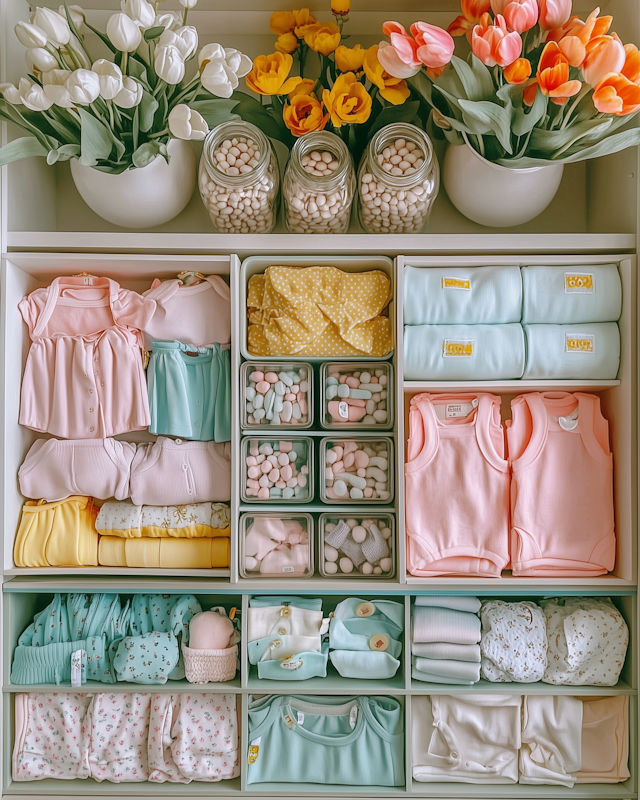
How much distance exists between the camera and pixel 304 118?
5.56ft

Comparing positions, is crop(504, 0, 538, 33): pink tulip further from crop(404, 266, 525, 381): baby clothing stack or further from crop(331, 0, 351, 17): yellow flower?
crop(404, 266, 525, 381): baby clothing stack

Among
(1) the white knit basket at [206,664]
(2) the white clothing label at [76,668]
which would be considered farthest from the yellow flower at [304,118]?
(2) the white clothing label at [76,668]

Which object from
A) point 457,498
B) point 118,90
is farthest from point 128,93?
point 457,498

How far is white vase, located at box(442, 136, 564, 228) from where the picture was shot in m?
1.66

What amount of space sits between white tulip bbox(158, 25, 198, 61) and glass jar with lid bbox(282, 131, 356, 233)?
0.34 m

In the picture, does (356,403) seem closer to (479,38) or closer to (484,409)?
(484,409)

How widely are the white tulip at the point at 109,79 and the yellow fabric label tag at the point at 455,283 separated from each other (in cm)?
92

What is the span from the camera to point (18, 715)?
1.73 meters

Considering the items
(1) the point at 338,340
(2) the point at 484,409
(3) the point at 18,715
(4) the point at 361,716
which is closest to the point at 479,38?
(1) the point at 338,340

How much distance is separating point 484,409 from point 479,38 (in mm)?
895

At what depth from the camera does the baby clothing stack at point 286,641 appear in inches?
68.2

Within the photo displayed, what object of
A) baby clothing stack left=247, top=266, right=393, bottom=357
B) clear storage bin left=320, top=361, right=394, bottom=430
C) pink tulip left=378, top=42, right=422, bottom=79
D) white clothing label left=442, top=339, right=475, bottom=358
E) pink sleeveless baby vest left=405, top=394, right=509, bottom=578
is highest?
pink tulip left=378, top=42, right=422, bottom=79

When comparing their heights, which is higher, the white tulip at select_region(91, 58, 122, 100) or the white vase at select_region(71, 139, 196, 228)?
the white tulip at select_region(91, 58, 122, 100)

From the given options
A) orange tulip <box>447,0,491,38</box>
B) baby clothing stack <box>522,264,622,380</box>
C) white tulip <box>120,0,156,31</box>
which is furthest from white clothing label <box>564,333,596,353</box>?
white tulip <box>120,0,156,31</box>
